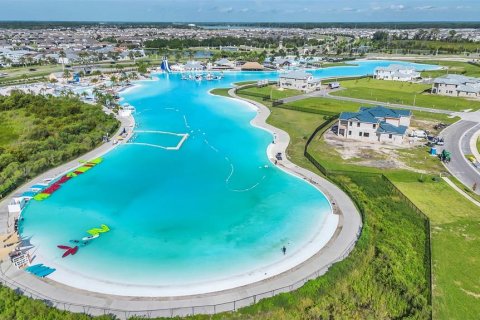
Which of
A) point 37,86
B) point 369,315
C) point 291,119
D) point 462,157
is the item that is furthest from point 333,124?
point 37,86

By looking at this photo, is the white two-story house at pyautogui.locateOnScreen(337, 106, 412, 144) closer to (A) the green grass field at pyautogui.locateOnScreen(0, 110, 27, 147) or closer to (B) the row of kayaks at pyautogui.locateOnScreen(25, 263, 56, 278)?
(B) the row of kayaks at pyautogui.locateOnScreen(25, 263, 56, 278)

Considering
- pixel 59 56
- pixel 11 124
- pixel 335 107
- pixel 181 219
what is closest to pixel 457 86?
pixel 335 107

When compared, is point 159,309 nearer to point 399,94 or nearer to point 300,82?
Answer: point 300,82

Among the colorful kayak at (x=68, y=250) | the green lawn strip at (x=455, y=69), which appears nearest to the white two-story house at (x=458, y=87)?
the green lawn strip at (x=455, y=69)

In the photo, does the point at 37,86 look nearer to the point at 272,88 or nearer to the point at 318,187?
the point at 272,88

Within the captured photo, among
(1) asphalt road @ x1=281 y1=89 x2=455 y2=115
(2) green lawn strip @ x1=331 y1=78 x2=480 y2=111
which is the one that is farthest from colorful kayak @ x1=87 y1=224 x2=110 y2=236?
(2) green lawn strip @ x1=331 y1=78 x2=480 y2=111

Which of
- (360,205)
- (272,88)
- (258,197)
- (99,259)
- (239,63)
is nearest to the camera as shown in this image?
(99,259)
